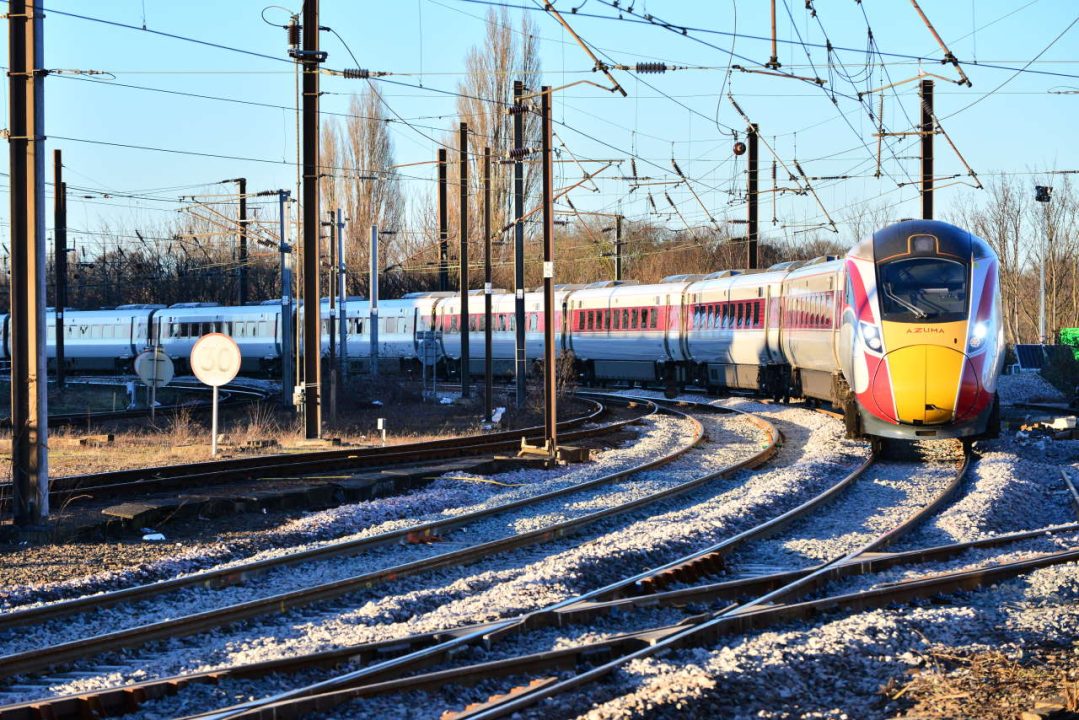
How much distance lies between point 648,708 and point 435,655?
145 centimetres

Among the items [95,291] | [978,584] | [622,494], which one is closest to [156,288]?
[95,291]

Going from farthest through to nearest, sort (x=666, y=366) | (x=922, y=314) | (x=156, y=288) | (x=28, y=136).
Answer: (x=156, y=288)
(x=666, y=366)
(x=922, y=314)
(x=28, y=136)

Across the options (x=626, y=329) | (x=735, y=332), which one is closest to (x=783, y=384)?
(x=735, y=332)

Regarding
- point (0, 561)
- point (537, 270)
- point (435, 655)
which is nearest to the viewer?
point (435, 655)

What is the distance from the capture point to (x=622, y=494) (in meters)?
15.1

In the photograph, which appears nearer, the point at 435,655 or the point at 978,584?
the point at 435,655

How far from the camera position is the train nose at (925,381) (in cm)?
1731

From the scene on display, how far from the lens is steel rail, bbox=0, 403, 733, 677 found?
23.6ft

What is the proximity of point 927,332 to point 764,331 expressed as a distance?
14210 mm

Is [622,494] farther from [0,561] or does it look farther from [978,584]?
[0,561]

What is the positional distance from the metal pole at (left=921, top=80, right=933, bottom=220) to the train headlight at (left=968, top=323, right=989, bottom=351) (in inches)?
475

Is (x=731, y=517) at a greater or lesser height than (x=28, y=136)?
lesser

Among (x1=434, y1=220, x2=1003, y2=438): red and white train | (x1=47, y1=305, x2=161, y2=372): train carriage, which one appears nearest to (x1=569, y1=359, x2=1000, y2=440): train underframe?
(x1=434, y1=220, x2=1003, y2=438): red and white train

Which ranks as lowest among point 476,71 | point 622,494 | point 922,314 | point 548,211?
point 622,494
